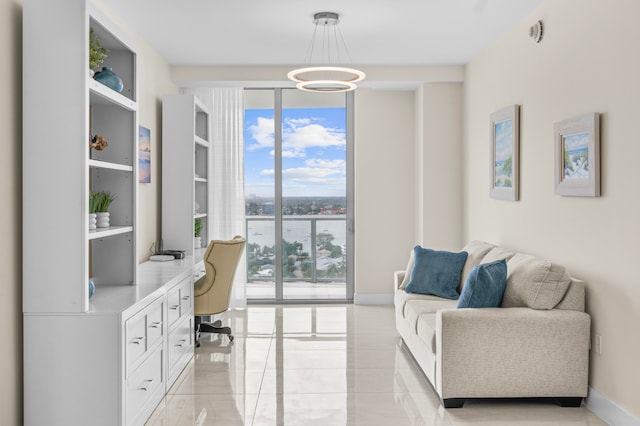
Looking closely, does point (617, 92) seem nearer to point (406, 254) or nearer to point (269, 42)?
point (269, 42)

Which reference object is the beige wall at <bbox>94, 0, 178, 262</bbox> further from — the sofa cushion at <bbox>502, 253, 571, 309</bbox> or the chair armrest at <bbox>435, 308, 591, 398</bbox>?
the sofa cushion at <bbox>502, 253, 571, 309</bbox>

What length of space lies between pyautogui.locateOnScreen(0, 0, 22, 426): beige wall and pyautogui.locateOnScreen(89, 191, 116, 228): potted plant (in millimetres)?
526

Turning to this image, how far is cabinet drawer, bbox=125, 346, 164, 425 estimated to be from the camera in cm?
318

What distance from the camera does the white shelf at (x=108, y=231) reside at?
130 inches

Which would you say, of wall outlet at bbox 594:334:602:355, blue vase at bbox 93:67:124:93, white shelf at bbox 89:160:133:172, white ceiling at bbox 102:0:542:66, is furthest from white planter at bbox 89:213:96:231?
wall outlet at bbox 594:334:602:355

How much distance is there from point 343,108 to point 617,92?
432 centimetres

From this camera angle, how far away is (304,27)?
507cm

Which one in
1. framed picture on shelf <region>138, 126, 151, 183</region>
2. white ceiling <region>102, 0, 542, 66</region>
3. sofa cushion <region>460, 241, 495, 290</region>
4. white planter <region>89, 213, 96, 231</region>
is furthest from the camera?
framed picture on shelf <region>138, 126, 151, 183</region>

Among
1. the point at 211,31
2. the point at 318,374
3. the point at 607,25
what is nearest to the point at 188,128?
the point at 211,31

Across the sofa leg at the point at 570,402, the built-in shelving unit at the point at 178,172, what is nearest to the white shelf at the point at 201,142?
the built-in shelving unit at the point at 178,172

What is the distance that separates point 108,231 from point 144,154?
79.0 inches

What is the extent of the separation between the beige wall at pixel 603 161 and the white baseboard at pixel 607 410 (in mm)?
36

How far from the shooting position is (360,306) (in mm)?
7203

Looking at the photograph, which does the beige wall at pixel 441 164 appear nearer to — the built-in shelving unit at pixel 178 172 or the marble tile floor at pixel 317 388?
the marble tile floor at pixel 317 388
